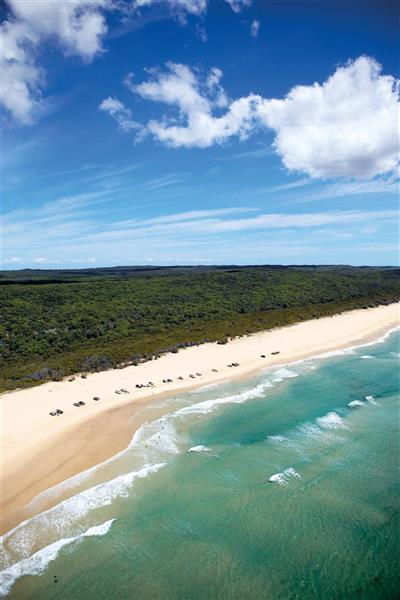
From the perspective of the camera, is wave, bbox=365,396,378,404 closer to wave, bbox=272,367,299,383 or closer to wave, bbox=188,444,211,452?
wave, bbox=272,367,299,383

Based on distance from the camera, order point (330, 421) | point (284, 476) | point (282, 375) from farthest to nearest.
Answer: point (282, 375) < point (330, 421) < point (284, 476)

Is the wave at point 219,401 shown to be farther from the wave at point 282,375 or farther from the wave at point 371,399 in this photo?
the wave at point 371,399

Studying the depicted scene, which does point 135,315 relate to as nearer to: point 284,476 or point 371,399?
point 371,399

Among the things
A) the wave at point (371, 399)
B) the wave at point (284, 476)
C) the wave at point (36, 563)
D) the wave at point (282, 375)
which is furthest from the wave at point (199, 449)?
the wave at point (371, 399)

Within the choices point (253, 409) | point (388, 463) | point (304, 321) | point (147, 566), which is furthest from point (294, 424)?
point (304, 321)

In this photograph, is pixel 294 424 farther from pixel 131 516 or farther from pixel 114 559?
pixel 114 559

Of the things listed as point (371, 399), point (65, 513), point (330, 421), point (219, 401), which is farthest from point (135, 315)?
point (65, 513)
